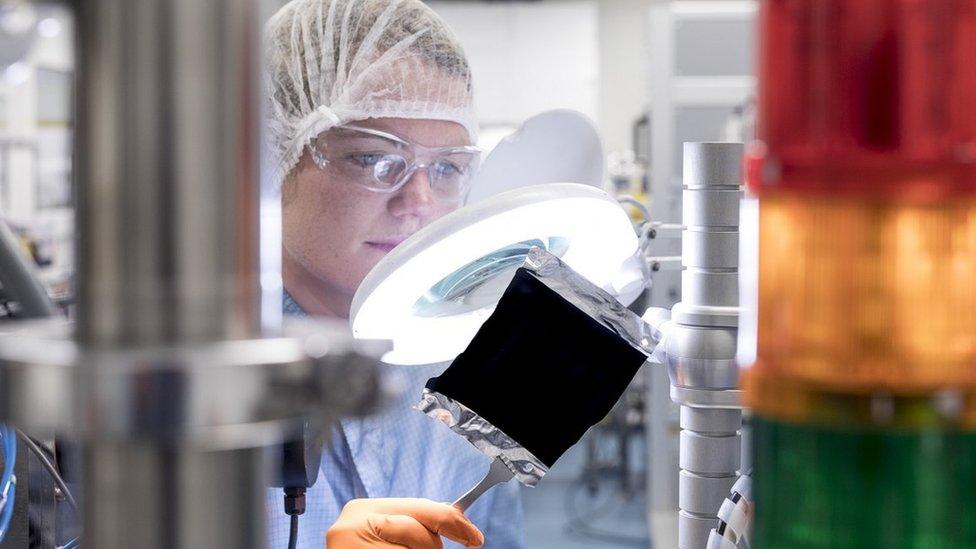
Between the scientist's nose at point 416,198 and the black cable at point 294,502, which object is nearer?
the black cable at point 294,502

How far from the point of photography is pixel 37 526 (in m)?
1.20

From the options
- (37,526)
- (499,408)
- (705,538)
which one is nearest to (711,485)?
(705,538)

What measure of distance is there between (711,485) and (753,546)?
1.53ft

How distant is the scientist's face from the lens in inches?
59.5

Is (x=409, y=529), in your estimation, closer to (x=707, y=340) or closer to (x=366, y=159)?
(x=707, y=340)

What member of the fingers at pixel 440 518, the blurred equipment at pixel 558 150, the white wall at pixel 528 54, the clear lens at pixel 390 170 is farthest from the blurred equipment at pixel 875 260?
the white wall at pixel 528 54

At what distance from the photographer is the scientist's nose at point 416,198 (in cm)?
150

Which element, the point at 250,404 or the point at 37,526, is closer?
the point at 250,404

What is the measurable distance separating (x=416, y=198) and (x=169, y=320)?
4.16 ft

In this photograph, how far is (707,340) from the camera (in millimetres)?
708

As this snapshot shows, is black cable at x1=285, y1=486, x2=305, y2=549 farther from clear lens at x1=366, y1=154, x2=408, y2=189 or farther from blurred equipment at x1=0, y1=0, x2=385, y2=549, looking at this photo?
blurred equipment at x1=0, y1=0, x2=385, y2=549

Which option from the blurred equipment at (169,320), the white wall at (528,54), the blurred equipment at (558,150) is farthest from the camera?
the white wall at (528,54)

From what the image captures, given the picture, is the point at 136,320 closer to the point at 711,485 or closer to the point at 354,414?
the point at 354,414

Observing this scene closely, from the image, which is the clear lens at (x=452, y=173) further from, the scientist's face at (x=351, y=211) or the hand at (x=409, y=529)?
the hand at (x=409, y=529)
